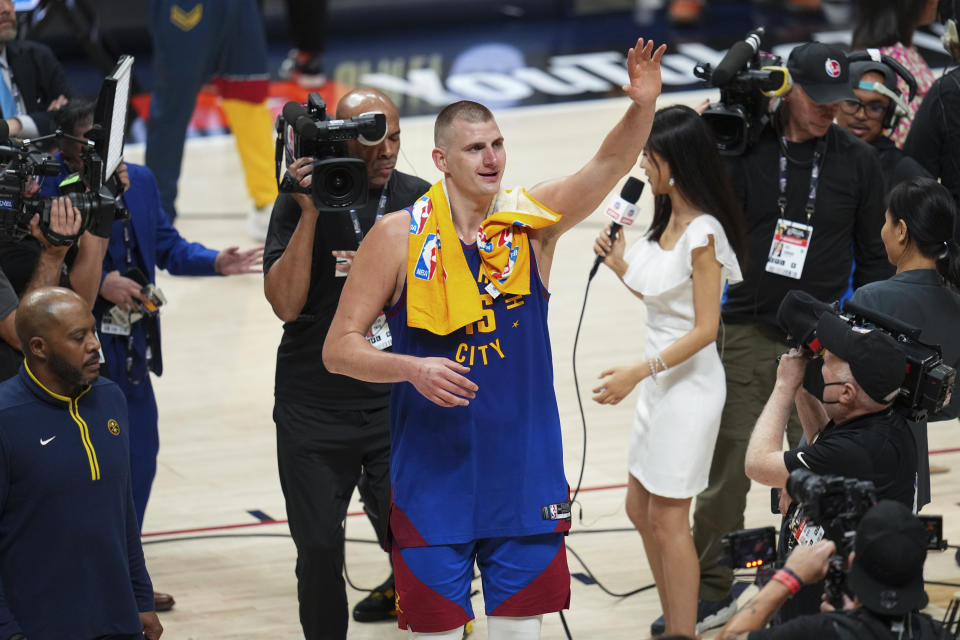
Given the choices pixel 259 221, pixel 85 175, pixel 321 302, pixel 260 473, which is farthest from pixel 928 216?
pixel 259 221

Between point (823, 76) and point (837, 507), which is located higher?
point (823, 76)

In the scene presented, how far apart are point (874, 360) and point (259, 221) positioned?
285 inches

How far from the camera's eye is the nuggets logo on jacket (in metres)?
5.32

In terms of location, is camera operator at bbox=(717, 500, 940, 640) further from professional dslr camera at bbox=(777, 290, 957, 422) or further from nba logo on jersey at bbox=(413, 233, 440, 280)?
nba logo on jersey at bbox=(413, 233, 440, 280)

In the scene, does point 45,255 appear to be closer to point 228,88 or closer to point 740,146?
point 740,146

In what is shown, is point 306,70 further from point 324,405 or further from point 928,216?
point 928,216

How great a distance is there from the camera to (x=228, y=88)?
33.5 feet

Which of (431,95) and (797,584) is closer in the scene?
(797,584)

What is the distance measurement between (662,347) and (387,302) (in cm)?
133

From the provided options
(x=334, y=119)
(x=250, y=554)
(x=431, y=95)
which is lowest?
(x=250, y=554)

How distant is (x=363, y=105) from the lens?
187 inches

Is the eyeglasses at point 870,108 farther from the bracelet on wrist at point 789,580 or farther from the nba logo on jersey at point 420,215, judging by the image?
the bracelet on wrist at point 789,580

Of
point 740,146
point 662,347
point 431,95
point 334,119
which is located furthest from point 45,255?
point 431,95

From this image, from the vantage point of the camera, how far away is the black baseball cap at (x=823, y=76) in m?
5.32
